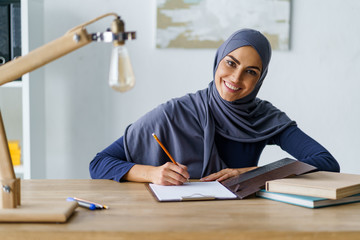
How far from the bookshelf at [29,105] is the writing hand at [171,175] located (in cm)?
134

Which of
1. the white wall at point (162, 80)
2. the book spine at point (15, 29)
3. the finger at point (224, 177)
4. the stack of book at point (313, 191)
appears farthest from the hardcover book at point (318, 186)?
the book spine at point (15, 29)

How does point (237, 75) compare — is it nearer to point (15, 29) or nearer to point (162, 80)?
point (162, 80)

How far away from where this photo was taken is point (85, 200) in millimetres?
1170

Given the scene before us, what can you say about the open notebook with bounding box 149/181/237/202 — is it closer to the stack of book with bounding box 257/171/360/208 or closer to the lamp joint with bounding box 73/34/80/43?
the stack of book with bounding box 257/171/360/208

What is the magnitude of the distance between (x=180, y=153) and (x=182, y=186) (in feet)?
1.47

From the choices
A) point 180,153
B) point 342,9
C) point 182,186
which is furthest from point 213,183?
point 342,9

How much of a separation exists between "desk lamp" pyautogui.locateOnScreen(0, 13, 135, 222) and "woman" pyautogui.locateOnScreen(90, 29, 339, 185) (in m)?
0.62

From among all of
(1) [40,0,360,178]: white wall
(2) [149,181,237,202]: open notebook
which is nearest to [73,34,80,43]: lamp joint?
(2) [149,181,237,202]: open notebook

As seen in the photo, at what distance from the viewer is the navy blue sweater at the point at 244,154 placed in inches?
61.9

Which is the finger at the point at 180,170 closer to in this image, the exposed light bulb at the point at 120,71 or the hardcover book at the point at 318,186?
the hardcover book at the point at 318,186

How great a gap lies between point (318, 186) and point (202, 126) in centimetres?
76

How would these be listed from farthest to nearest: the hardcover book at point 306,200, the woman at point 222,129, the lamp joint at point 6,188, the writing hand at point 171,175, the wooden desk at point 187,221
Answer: the woman at point 222,129, the writing hand at point 171,175, the hardcover book at point 306,200, the lamp joint at point 6,188, the wooden desk at point 187,221

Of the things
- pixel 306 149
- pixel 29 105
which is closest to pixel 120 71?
pixel 306 149

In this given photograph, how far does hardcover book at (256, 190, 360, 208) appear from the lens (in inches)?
45.2
